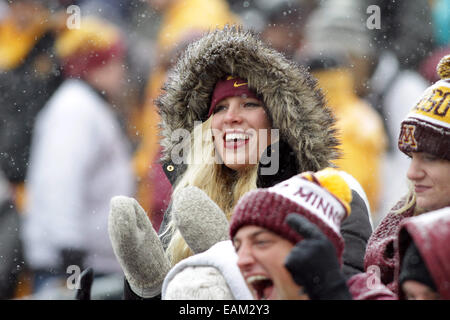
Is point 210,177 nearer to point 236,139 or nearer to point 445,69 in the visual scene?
point 236,139

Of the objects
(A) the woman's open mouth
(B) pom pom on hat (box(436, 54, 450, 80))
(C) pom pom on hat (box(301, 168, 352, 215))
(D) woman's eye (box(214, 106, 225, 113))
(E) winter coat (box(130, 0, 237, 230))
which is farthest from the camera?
(E) winter coat (box(130, 0, 237, 230))

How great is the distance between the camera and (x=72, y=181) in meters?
4.45

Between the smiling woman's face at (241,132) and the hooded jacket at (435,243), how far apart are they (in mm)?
1083

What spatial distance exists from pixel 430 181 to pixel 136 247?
0.95 meters

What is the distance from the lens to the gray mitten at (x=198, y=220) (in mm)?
2215

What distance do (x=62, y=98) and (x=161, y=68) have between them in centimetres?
86

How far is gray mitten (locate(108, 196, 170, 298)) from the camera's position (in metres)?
2.28

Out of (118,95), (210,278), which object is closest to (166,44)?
(118,95)

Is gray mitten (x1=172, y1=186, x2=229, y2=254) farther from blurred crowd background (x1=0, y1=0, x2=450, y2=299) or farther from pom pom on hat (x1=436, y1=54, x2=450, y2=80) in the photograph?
blurred crowd background (x1=0, y1=0, x2=450, y2=299)

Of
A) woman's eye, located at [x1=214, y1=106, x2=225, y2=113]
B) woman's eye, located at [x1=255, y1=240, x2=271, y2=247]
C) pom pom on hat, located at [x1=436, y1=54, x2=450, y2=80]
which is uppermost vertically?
pom pom on hat, located at [x1=436, y1=54, x2=450, y2=80]

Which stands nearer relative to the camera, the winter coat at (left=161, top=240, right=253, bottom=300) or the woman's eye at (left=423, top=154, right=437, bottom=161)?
the winter coat at (left=161, top=240, right=253, bottom=300)

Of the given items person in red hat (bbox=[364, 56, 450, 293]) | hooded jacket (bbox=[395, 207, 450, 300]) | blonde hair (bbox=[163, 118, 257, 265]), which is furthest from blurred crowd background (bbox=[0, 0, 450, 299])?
hooded jacket (bbox=[395, 207, 450, 300])

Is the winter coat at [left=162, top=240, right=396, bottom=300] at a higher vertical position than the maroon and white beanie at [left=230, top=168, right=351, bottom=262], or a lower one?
lower
